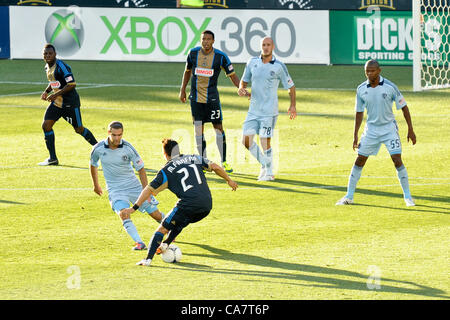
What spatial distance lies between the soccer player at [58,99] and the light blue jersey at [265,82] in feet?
11.8

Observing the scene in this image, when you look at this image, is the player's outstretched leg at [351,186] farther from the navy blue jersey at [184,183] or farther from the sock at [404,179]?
the navy blue jersey at [184,183]

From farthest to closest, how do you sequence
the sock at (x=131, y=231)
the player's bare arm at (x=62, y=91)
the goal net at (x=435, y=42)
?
the goal net at (x=435, y=42)
the player's bare arm at (x=62, y=91)
the sock at (x=131, y=231)

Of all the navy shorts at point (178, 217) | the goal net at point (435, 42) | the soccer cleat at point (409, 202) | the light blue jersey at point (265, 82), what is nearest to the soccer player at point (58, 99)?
the light blue jersey at point (265, 82)

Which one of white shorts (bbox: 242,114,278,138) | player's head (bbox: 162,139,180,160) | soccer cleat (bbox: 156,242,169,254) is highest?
white shorts (bbox: 242,114,278,138)

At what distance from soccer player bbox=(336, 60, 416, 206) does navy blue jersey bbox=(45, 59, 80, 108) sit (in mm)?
6082

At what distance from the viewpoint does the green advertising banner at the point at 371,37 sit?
98.6ft

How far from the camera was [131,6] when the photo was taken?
33.7m

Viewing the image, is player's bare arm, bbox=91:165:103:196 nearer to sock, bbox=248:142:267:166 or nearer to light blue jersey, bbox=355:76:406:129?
light blue jersey, bbox=355:76:406:129

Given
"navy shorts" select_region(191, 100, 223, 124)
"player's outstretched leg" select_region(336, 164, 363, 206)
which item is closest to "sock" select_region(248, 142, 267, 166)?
"navy shorts" select_region(191, 100, 223, 124)

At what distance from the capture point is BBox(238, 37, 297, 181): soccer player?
15.5 metres

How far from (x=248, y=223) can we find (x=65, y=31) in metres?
21.9

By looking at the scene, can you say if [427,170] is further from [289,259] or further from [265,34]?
[265,34]
